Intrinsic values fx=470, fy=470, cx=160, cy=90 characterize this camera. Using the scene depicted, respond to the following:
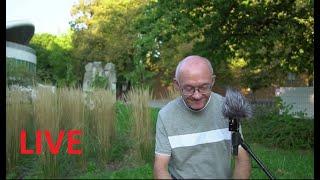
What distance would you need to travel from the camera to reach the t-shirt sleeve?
2.22 metres

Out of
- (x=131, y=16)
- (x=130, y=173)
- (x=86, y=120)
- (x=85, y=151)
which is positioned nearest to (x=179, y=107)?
(x=130, y=173)

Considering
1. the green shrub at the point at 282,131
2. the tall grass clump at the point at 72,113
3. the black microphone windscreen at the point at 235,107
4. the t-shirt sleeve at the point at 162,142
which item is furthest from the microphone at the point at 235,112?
the green shrub at the point at 282,131

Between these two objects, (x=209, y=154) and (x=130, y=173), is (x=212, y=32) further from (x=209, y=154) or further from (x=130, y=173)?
(x=209, y=154)

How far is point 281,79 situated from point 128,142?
742 cm

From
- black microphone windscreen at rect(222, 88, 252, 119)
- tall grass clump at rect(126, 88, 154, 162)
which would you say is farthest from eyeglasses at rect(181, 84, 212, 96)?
tall grass clump at rect(126, 88, 154, 162)

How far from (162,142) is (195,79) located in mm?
340

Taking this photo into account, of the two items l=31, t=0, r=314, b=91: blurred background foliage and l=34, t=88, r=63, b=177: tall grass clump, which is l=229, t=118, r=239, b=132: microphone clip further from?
l=31, t=0, r=314, b=91: blurred background foliage

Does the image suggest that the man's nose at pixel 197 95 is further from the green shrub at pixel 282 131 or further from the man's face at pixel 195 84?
the green shrub at pixel 282 131

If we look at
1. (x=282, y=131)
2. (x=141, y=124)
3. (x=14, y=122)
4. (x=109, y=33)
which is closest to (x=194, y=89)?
(x=14, y=122)

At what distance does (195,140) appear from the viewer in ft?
7.50

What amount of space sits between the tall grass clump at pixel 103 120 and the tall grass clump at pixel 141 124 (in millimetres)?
210

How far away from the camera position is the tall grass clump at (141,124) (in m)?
4.43

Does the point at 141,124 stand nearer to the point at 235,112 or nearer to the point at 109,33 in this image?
the point at 235,112

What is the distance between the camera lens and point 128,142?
4566 mm
